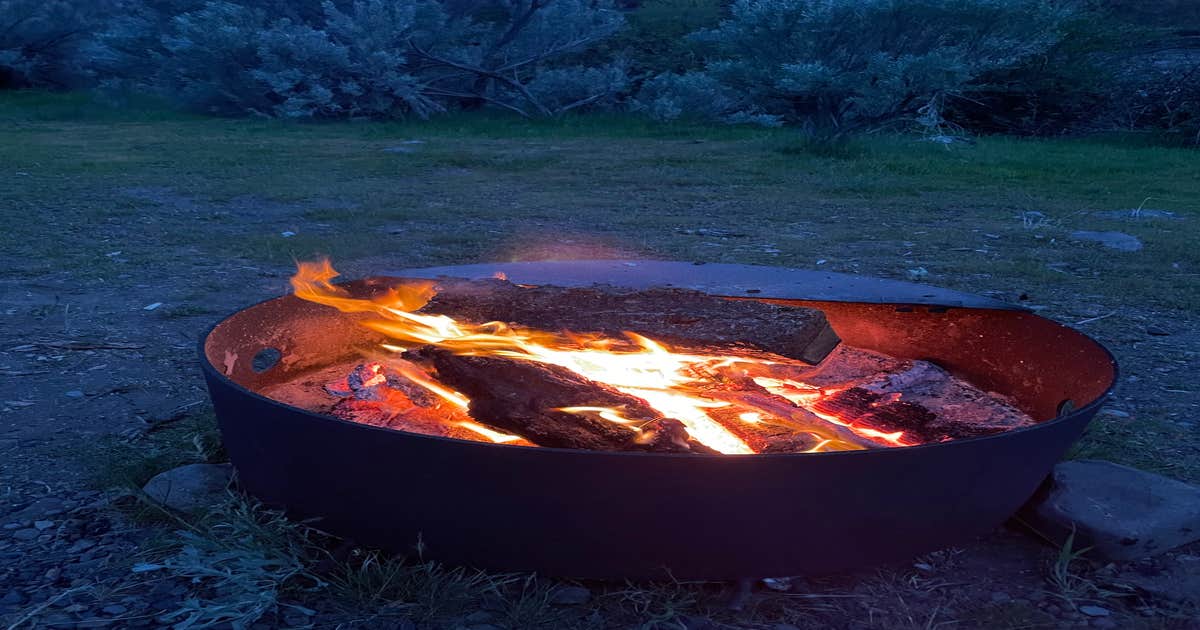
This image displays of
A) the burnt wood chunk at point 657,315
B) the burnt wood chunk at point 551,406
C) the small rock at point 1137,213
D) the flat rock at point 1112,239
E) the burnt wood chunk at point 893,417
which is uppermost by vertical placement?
the burnt wood chunk at point 657,315

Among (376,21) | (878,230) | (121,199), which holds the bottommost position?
(121,199)

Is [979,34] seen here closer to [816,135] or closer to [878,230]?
[816,135]

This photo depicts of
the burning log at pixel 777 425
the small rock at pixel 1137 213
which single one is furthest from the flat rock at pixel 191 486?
the small rock at pixel 1137 213

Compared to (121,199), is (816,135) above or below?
above

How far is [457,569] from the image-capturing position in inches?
77.9

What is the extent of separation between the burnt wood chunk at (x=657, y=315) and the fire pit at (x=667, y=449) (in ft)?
0.04

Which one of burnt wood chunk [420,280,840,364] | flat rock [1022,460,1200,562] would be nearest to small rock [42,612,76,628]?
burnt wood chunk [420,280,840,364]

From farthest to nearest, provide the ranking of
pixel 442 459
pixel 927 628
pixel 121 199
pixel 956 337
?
1. pixel 121 199
2. pixel 956 337
3. pixel 927 628
4. pixel 442 459

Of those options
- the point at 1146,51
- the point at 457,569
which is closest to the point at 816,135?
the point at 1146,51

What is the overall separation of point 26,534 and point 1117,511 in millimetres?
2503

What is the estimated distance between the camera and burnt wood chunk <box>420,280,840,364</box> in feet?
7.69

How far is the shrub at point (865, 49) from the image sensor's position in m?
8.86

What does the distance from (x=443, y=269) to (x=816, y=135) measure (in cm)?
751

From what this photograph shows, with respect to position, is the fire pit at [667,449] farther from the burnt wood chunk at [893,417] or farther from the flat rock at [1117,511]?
the flat rock at [1117,511]
